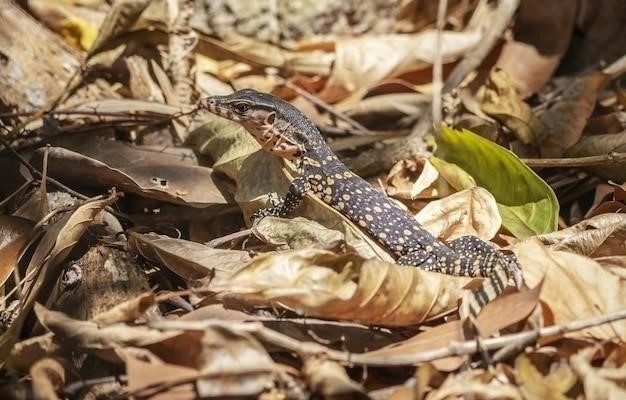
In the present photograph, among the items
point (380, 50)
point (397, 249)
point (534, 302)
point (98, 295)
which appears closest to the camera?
point (534, 302)

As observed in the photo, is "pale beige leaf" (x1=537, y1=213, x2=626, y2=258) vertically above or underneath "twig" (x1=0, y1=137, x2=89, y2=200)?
underneath

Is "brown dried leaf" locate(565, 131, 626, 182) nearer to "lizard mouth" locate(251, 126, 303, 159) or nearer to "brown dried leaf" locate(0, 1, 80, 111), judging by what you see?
"lizard mouth" locate(251, 126, 303, 159)

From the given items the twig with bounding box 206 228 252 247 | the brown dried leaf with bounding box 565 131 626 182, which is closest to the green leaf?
the brown dried leaf with bounding box 565 131 626 182

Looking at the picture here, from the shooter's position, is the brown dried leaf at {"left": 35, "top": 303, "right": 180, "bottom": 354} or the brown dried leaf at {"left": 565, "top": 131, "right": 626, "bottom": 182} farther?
the brown dried leaf at {"left": 565, "top": 131, "right": 626, "bottom": 182}

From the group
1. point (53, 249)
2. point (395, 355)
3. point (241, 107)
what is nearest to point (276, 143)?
point (241, 107)

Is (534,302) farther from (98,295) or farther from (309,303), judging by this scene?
(98,295)

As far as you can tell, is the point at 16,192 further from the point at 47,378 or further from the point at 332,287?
the point at 332,287

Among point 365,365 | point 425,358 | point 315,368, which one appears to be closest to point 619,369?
point 425,358

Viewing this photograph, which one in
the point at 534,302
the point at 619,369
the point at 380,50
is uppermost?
the point at 380,50
